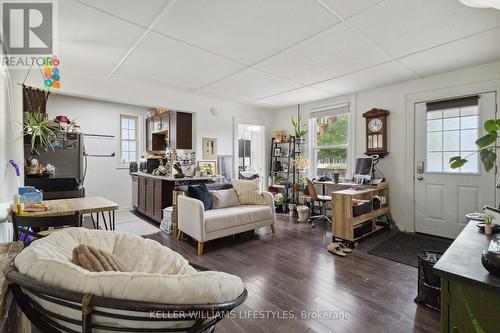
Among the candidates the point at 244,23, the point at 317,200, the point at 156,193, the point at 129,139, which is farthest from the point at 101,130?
the point at 317,200

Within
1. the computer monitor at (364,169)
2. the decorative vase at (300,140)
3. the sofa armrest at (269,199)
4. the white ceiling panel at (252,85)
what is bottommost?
the sofa armrest at (269,199)

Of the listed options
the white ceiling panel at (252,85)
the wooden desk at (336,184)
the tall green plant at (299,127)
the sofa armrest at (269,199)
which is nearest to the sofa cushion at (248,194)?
the sofa armrest at (269,199)

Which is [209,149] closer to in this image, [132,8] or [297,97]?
[297,97]

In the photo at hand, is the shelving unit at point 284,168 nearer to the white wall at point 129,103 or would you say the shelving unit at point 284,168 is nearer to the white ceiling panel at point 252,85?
the white wall at point 129,103

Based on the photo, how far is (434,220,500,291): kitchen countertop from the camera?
939mm

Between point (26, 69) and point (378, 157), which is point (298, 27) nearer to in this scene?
point (378, 157)

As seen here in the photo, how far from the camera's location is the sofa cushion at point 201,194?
135 inches

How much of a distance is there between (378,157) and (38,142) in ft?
17.3

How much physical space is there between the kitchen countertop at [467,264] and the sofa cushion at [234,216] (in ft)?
8.08

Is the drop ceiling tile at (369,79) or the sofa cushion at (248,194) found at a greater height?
the drop ceiling tile at (369,79)

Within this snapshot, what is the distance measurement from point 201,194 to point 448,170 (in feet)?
12.0

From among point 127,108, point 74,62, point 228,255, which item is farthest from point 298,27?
point 127,108

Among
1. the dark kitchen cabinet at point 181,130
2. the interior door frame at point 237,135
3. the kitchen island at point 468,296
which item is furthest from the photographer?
the interior door frame at point 237,135

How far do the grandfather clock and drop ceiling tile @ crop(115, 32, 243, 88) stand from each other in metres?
2.52
